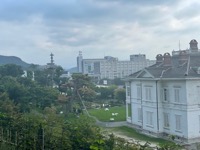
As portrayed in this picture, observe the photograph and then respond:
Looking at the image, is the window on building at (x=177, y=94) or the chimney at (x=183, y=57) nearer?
the window on building at (x=177, y=94)

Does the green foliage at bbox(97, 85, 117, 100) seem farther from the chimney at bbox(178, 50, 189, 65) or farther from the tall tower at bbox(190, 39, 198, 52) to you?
the chimney at bbox(178, 50, 189, 65)

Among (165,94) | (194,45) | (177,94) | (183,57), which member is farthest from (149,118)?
(194,45)

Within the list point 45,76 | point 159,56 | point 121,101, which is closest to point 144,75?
point 159,56

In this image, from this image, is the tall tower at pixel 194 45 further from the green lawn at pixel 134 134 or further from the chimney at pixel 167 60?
the green lawn at pixel 134 134

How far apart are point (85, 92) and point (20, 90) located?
342 inches

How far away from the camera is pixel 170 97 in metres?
21.1

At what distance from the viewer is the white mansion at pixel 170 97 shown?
64.1 ft

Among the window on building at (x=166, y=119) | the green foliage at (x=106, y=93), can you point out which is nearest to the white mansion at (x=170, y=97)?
the window on building at (x=166, y=119)

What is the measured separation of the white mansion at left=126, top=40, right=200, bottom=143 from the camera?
19531mm

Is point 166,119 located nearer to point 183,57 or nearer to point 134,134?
point 134,134

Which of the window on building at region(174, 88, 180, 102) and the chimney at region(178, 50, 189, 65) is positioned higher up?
the chimney at region(178, 50, 189, 65)

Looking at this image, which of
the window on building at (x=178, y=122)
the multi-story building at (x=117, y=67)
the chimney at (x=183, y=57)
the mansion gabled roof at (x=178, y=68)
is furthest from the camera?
the multi-story building at (x=117, y=67)

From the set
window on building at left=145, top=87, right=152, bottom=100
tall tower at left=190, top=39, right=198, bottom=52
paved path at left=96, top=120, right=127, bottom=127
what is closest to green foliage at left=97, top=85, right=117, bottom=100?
paved path at left=96, top=120, right=127, bottom=127

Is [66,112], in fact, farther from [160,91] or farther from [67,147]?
[67,147]
